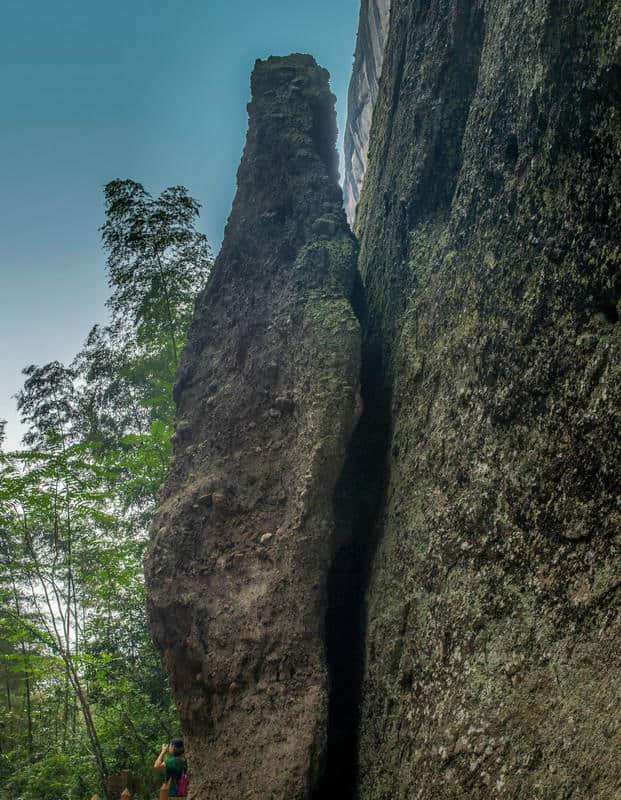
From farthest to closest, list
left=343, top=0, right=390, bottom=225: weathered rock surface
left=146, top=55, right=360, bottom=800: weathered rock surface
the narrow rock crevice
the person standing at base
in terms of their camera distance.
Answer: left=343, top=0, right=390, bottom=225: weathered rock surface, the person standing at base, left=146, top=55, right=360, bottom=800: weathered rock surface, the narrow rock crevice

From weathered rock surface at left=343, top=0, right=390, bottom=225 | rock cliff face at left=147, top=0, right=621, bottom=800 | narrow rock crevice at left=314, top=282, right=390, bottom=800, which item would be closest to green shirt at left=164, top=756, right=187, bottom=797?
rock cliff face at left=147, top=0, right=621, bottom=800

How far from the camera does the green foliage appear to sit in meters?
10.3

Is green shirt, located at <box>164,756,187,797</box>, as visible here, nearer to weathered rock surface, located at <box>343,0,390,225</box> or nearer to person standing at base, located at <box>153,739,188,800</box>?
person standing at base, located at <box>153,739,188,800</box>

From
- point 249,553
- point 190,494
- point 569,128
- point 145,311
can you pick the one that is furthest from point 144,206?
point 569,128

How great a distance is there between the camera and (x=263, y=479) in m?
6.42

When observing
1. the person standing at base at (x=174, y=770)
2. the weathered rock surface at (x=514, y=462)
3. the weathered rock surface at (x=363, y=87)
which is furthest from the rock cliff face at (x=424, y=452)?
the weathered rock surface at (x=363, y=87)

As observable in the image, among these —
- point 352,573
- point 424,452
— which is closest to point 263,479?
point 352,573

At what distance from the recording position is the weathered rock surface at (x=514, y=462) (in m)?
3.11

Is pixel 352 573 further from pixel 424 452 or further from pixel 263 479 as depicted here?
pixel 424 452

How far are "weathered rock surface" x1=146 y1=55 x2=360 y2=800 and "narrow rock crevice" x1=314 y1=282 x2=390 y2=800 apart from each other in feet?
0.97

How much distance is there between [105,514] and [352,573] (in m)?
7.20

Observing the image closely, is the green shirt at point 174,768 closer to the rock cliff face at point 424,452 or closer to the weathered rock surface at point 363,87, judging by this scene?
the rock cliff face at point 424,452

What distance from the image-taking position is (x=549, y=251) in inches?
155

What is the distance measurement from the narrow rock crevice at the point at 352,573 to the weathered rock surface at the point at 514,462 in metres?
0.24
